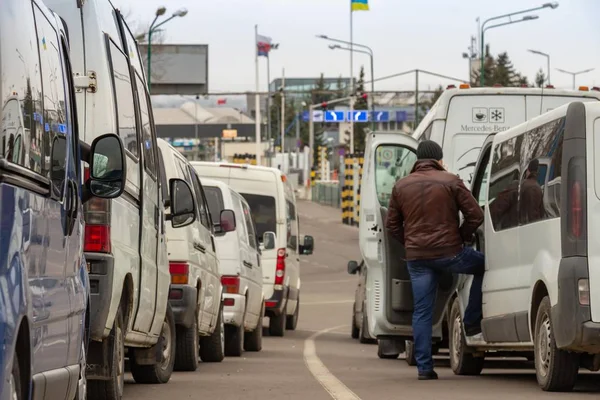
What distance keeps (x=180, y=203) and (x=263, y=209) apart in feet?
39.3

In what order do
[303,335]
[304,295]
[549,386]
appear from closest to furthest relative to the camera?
[549,386] < [303,335] < [304,295]

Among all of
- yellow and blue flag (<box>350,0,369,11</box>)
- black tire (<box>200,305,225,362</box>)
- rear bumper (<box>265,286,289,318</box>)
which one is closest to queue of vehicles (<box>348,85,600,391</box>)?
black tire (<box>200,305,225,362</box>)

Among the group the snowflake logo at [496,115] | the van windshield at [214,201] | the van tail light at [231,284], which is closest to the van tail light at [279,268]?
the van windshield at [214,201]

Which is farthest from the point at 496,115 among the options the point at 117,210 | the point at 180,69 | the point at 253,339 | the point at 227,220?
the point at 180,69

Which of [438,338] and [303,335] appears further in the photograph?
[303,335]

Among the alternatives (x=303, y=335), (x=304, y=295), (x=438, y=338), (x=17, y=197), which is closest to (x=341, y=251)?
(x=304, y=295)

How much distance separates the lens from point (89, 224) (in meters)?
9.51

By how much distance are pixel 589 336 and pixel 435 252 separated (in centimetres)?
258

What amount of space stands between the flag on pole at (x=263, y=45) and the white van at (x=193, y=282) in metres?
74.8

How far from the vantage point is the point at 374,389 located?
1182cm

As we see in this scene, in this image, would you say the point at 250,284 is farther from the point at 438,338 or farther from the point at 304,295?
the point at 304,295

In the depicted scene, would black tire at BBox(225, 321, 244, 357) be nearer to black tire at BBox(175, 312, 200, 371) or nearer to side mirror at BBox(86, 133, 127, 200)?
black tire at BBox(175, 312, 200, 371)

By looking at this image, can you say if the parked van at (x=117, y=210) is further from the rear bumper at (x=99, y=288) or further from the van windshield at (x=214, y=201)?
the van windshield at (x=214, y=201)

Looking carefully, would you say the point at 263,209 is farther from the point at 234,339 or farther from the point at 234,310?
the point at 234,310
